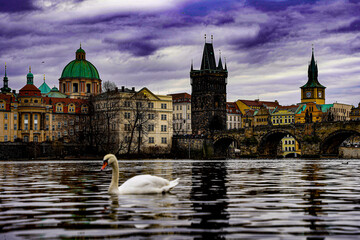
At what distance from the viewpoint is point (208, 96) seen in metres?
151

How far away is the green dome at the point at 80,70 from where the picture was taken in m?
136

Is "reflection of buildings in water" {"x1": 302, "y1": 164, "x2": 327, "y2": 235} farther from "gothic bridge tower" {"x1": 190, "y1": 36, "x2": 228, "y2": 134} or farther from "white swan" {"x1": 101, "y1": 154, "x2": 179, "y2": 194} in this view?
"gothic bridge tower" {"x1": 190, "y1": 36, "x2": 228, "y2": 134}

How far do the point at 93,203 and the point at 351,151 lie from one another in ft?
350

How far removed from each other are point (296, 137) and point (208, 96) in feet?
133

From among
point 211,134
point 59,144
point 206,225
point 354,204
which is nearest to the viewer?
point 206,225

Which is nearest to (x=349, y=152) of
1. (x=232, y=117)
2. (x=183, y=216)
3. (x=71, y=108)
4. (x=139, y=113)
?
(x=139, y=113)

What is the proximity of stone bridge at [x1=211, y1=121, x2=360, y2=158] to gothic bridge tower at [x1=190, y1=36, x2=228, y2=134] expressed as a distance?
1663cm

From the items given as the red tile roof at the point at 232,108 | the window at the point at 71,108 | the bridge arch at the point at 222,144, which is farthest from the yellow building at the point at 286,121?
the window at the point at 71,108

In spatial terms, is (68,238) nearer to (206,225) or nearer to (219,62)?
(206,225)

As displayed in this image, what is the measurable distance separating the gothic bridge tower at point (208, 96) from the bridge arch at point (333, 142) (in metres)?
41.3

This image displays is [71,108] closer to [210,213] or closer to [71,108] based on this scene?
[71,108]

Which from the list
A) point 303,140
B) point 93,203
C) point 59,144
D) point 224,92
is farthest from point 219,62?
point 93,203

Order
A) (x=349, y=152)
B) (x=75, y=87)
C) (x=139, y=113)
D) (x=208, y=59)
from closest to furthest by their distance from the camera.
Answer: (x=139, y=113) < (x=349, y=152) < (x=75, y=87) < (x=208, y=59)

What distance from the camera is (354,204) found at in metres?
12.5
